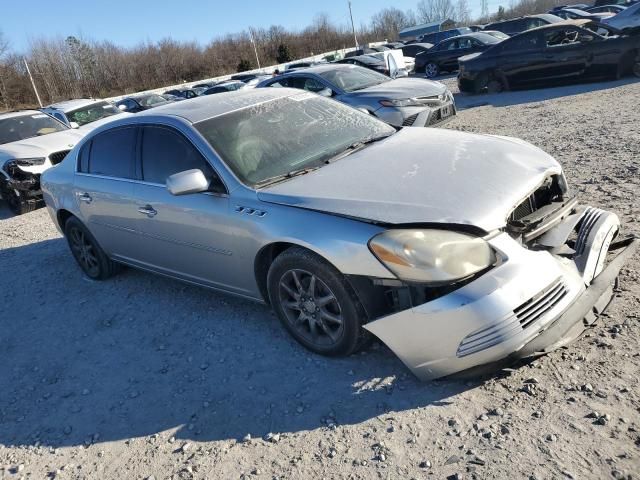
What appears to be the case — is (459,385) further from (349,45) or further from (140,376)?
(349,45)

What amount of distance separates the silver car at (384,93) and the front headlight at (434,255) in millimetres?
5801

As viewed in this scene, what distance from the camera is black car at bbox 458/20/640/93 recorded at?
1105 centimetres

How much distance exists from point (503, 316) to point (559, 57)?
36.3 feet

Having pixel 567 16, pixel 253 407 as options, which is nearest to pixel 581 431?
pixel 253 407

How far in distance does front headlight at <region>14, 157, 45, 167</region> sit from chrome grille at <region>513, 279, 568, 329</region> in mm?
8305

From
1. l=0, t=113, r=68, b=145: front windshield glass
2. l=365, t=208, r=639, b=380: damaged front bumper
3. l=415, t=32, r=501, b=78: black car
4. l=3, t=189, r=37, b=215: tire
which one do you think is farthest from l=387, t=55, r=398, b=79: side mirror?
l=365, t=208, r=639, b=380: damaged front bumper

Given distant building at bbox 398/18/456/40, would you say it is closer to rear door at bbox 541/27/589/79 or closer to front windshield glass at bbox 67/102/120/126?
rear door at bbox 541/27/589/79

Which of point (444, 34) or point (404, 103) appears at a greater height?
point (444, 34)

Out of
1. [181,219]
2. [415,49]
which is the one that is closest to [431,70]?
[415,49]

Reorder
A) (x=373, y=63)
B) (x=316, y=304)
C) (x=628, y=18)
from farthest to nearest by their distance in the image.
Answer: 1. (x=373, y=63)
2. (x=628, y=18)
3. (x=316, y=304)

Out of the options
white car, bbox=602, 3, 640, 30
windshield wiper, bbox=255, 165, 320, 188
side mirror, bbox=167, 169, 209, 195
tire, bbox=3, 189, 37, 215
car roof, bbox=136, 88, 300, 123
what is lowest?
tire, bbox=3, 189, 37, 215

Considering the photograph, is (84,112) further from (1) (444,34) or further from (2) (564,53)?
(1) (444,34)

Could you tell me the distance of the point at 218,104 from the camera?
13.5ft

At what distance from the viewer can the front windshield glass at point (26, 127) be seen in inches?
378
